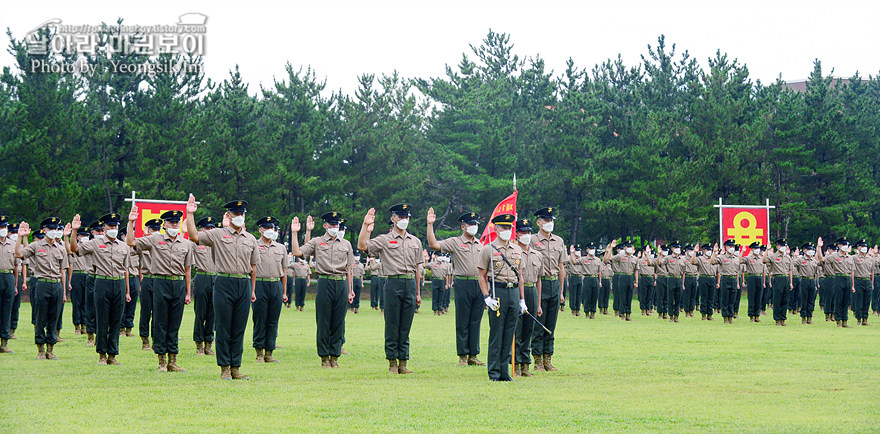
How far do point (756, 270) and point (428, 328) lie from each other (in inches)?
348

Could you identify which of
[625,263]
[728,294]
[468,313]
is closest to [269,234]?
[468,313]

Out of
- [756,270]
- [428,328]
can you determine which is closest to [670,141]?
[756,270]

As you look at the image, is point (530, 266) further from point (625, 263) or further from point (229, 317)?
point (625, 263)

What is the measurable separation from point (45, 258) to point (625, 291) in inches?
638

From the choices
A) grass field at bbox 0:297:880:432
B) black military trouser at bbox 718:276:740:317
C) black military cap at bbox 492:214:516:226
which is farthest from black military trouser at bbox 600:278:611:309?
black military cap at bbox 492:214:516:226

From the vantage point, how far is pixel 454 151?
1935 inches

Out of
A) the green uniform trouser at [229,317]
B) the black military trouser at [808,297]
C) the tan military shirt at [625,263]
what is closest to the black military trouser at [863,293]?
the black military trouser at [808,297]

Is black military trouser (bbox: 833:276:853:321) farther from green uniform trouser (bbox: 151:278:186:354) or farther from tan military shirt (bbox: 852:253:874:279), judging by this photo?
green uniform trouser (bbox: 151:278:186:354)

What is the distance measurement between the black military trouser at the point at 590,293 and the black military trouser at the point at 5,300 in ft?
52.3

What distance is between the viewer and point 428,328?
21.2 m

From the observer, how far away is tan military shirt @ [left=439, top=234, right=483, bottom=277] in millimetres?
12445

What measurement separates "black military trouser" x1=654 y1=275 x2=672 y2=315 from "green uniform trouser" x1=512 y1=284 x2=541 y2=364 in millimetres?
14927

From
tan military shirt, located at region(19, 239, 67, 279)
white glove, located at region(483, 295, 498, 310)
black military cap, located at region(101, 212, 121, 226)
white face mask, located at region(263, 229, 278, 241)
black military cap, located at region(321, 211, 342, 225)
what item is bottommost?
white glove, located at region(483, 295, 498, 310)

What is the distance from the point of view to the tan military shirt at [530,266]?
439 inches
